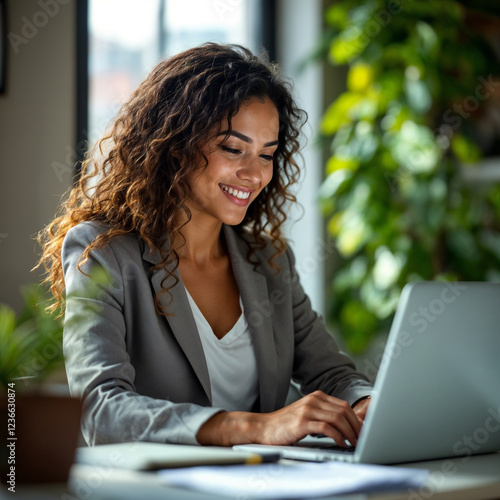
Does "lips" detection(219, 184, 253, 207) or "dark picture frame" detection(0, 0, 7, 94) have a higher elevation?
"dark picture frame" detection(0, 0, 7, 94)

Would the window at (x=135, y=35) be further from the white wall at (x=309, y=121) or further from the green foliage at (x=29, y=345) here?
the green foliage at (x=29, y=345)

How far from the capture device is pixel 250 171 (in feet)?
5.63

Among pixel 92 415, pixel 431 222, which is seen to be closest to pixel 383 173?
pixel 431 222

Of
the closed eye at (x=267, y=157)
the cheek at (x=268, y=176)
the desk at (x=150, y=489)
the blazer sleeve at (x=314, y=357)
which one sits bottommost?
the blazer sleeve at (x=314, y=357)

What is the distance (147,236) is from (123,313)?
20 cm

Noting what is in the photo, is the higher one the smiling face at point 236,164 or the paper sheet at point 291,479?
the smiling face at point 236,164

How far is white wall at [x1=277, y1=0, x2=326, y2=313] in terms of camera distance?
3.52m

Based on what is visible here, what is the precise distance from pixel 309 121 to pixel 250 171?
6.24 feet

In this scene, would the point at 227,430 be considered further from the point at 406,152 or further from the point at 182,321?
the point at 406,152

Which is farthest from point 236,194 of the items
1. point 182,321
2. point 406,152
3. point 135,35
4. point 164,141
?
point 135,35

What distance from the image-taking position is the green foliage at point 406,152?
2977 mm

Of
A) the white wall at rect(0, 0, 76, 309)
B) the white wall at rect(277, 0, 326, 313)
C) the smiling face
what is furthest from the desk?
the white wall at rect(277, 0, 326, 313)

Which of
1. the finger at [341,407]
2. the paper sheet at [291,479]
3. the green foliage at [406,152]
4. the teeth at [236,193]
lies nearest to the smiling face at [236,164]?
the teeth at [236,193]

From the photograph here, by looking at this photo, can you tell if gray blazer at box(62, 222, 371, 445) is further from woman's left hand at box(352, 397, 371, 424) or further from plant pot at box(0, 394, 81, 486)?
plant pot at box(0, 394, 81, 486)
